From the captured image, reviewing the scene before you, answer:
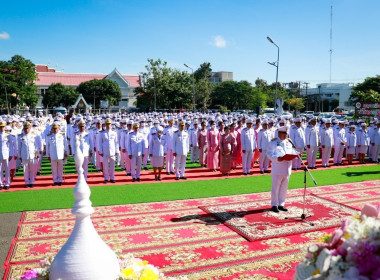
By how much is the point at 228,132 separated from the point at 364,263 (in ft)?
32.6

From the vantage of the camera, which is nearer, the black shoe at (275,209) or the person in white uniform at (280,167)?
the person in white uniform at (280,167)

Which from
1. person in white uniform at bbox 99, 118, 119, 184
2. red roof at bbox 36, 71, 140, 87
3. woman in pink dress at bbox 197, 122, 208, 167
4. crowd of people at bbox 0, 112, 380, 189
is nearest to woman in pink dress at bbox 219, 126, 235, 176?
crowd of people at bbox 0, 112, 380, 189

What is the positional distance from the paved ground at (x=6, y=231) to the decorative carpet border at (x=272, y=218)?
11.3 feet

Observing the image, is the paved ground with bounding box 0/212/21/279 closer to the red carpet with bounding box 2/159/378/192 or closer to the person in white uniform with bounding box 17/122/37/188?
the red carpet with bounding box 2/159/378/192

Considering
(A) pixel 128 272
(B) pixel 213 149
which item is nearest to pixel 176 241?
(A) pixel 128 272

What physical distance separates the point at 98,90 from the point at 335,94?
55.0 meters

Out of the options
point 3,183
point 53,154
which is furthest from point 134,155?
point 3,183

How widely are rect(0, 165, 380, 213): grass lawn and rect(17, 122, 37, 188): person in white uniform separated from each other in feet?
2.34

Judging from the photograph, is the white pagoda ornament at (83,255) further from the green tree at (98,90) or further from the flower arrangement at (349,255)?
the green tree at (98,90)

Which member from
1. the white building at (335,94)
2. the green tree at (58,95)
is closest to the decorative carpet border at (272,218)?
the green tree at (58,95)

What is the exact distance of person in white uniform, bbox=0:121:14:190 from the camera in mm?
9086

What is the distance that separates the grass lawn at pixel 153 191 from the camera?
7.64 m

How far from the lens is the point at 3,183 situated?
30.7 feet

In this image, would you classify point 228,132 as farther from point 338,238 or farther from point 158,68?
point 158,68
